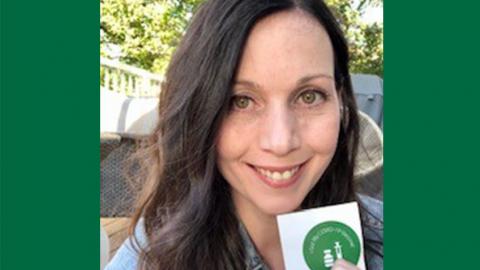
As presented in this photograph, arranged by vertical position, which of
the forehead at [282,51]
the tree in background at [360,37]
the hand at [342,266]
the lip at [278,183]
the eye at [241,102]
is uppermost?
the tree in background at [360,37]

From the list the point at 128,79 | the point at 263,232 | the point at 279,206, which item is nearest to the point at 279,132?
the point at 279,206

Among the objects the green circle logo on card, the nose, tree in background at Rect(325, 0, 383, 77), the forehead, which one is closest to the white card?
the green circle logo on card

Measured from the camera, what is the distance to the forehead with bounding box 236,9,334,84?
2.88 ft

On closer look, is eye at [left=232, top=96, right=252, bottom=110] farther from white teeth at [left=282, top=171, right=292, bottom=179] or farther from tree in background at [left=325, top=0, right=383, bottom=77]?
tree in background at [left=325, top=0, right=383, bottom=77]

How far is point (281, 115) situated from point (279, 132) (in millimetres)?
25

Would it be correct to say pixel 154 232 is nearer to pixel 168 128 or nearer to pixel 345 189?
pixel 168 128

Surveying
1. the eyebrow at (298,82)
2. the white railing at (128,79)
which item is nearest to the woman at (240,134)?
the eyebrow at (298,82)

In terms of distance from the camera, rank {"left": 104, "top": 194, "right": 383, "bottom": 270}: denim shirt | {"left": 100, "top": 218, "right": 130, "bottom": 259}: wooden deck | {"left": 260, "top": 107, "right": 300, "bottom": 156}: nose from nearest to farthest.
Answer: {"left": 260, "top": 107, "right": 300, "bottom": 156}: nose → {"left": 104, "top": 194, "right": 383, "bottom": 270}: denim shirt → {"left": 100, "top": 218, "right": 130, "bottom": 259}: wooden deck

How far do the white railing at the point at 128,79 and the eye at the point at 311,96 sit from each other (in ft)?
1.11

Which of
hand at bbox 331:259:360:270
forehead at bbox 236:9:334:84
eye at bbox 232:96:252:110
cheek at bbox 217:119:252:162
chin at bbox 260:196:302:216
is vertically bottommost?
hand at bbox 331:259:360:270

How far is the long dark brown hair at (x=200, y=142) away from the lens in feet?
3.01

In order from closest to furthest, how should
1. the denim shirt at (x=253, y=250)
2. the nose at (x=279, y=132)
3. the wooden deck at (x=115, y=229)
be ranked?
the nose at (x=279, y=132) → the denim shirt at (x=253, y=250) → the wooden deck at (x=115, y=229)

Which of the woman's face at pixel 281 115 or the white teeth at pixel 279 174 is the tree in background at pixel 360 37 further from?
the white teeth at pixel 279 174

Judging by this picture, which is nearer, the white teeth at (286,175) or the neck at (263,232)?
the white teeth at (286,175)
